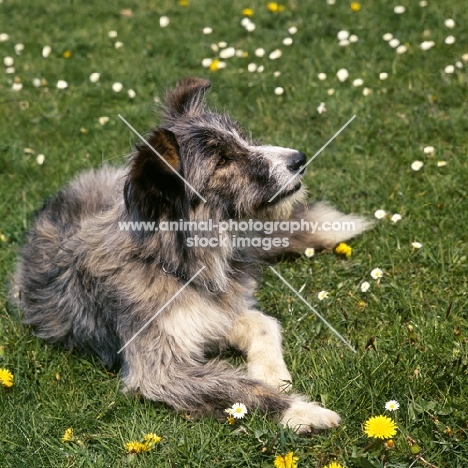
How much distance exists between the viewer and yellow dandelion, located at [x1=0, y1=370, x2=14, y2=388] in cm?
414

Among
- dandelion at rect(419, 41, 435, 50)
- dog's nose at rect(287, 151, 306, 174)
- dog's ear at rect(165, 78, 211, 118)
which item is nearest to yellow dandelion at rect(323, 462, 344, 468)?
dog's nose at rect(287, 151, 306, 174)

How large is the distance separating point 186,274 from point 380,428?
55.9 inches

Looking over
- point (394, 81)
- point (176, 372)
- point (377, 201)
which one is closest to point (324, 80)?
point (394, 81)

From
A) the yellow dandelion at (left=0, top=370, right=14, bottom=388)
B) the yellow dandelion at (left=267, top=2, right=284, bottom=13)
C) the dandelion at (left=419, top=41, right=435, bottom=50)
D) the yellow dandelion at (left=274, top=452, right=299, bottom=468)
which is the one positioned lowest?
the yellow dandelion at (left=0, top=370, right=14, bottom=388)

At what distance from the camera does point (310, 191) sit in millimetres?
5844

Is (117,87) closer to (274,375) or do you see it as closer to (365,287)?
(365,287)

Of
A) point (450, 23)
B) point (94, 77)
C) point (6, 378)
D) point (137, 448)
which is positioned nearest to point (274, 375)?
point (137, 448)

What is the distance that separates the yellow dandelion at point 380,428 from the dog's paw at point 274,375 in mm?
728

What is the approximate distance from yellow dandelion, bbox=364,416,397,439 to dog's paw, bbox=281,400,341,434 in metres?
0.29

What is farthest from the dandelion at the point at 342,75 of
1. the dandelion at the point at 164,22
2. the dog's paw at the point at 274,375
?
the dog's paw at the point at 274,375

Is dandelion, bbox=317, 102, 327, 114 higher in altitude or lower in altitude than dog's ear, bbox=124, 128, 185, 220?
lower

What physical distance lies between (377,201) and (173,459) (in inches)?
112

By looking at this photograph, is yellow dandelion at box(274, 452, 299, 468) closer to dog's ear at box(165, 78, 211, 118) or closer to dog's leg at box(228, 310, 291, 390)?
dog's leg at box(228, 310, 291, 390)

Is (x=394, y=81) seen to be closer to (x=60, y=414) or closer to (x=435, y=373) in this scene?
A: (x=435, y=373)
